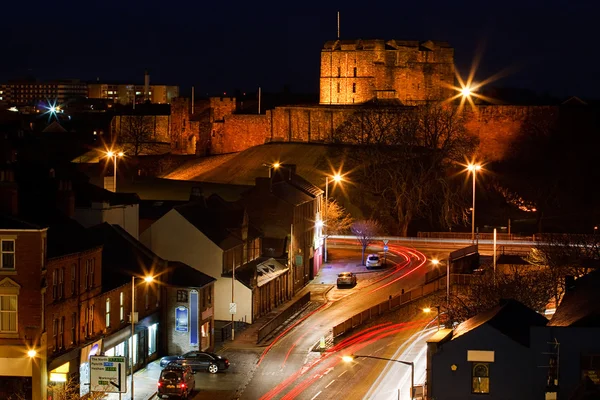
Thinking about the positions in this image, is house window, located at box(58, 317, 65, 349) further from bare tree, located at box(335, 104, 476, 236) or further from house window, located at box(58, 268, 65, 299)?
bare tree, located at box(335, 104, 476, 236)

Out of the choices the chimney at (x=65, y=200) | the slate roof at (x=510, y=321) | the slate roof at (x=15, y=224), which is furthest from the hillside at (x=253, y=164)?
the slate roof at (x=510, y=321)

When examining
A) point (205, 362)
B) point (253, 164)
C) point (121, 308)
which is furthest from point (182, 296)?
point (253, 164)

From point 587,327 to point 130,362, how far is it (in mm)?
16644

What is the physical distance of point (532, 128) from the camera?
105062 mm

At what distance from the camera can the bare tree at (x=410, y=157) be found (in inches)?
3324

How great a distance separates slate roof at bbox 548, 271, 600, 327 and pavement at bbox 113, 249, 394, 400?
10.6m

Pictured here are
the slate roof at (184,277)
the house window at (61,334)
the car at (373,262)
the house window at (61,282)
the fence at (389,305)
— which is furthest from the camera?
the car at (373,262)

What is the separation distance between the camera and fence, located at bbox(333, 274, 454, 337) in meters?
51.1

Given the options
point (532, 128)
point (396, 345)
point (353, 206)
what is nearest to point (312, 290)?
point (396, 345)

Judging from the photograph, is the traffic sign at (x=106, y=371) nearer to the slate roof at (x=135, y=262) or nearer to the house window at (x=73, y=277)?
the house window at (x=73, y=277)

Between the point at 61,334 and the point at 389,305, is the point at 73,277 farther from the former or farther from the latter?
the point at 389,305

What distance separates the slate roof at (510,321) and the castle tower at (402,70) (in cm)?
7287

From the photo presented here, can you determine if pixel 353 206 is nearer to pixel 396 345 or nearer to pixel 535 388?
pixel 396 345

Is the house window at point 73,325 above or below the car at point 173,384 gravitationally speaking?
above
